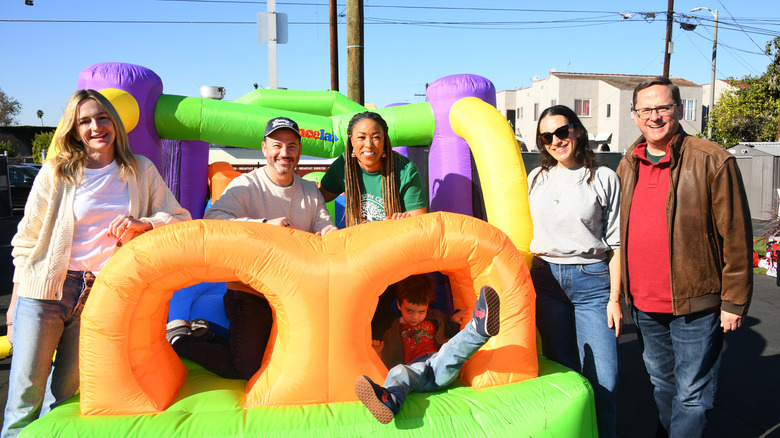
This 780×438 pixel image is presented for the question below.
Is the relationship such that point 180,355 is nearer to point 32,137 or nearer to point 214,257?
point 214,257

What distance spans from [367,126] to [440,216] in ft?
2.75

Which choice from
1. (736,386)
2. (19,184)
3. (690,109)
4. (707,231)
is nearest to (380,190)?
(707,231)

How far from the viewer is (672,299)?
7.13ft

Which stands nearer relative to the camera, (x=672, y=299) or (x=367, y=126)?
(x=672, y=299)

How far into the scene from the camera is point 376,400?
198 cm

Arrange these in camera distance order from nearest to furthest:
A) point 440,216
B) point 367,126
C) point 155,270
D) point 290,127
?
point 155,270 → point 440,216 → point 290,127 → point 367,126

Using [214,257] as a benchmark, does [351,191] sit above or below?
above

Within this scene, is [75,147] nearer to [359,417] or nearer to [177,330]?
[177,330]

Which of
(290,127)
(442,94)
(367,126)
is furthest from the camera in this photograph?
(442,94)

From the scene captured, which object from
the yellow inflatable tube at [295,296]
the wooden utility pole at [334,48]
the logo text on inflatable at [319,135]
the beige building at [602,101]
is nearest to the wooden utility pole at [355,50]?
the wooden utility pole at [334,48]

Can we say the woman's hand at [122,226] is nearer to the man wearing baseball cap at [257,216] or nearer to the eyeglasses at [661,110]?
the man wearing baseball cap at [257,216]

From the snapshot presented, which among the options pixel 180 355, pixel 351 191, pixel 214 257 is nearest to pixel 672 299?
pixel 351 191

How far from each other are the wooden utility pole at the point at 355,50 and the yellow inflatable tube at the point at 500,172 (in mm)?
3871

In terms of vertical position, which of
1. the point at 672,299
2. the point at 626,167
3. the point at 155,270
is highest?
the point at 626,167
